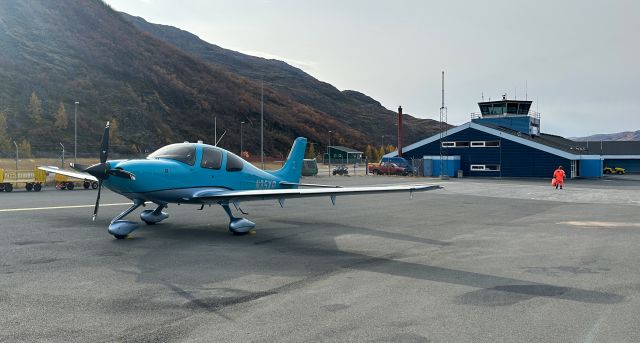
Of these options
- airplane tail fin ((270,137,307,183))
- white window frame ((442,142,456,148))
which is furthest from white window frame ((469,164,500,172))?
airplane tail fin ((270,137,307,183))

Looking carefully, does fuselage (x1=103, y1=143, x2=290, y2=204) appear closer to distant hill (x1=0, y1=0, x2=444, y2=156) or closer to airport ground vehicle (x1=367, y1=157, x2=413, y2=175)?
airport ground vehicle (x1=367, y1=157, x2=413, y2=175)

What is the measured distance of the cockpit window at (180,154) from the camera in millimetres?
13502

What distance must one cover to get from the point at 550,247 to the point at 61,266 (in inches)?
427

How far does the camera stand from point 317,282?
27.0 feet

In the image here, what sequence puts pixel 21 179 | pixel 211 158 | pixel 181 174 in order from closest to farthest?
pixel 181 174 < pixel 211 158 < pixel 21 179

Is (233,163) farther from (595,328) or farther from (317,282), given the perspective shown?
(595,328)

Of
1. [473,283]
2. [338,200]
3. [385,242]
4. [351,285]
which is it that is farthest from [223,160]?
[338,200]

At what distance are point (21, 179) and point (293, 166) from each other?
20.9 metres

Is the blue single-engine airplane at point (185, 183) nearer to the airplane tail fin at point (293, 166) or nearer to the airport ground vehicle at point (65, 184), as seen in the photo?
the airplane tail fin at point (293, 166)

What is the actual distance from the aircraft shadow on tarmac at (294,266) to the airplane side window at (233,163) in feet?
A: 6.41

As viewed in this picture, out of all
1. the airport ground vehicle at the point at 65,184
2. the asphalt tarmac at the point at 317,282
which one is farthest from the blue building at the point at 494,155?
the asphalt tarmac at the point at 317,282

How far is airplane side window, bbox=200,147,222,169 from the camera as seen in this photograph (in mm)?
13812

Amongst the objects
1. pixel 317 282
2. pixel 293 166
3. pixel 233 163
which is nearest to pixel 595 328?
pixel 317 282

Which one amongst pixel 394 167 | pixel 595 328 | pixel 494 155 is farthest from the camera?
pixel 394 167
